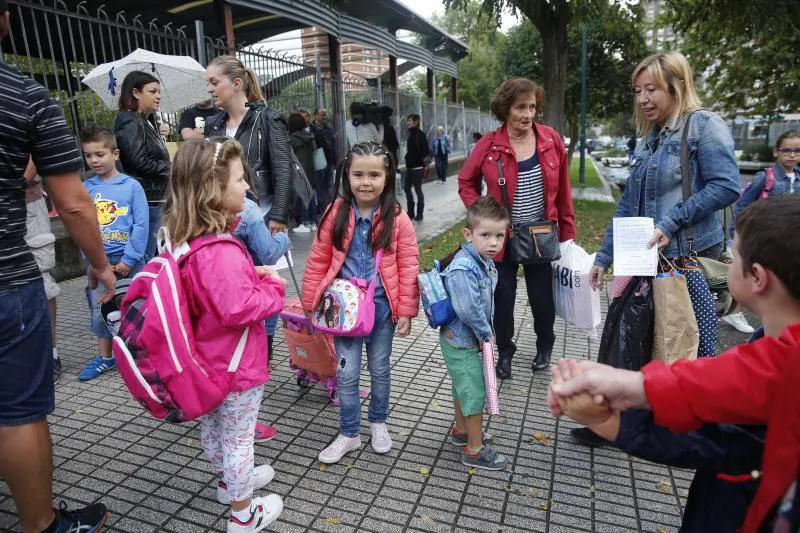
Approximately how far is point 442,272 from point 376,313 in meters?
0.40

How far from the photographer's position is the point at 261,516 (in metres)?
2.41

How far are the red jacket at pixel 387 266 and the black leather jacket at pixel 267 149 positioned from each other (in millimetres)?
839

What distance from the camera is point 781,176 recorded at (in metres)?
4.90

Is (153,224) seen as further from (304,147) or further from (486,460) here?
(304,147)

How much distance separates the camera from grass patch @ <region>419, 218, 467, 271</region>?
731cm

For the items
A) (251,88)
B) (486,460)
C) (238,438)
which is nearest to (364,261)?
(238,438)

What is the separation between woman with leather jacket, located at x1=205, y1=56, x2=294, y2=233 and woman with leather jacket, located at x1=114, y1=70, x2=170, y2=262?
67cm

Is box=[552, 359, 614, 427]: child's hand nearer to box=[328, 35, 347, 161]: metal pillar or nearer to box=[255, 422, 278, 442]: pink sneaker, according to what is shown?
box=[255, 422, 278, 442]: pink sneaker

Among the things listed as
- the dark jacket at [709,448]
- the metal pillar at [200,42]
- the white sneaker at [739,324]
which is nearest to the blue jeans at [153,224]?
the dark jacket at [709,448]

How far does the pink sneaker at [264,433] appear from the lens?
3115 mm

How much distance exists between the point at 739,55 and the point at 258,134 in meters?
19.2

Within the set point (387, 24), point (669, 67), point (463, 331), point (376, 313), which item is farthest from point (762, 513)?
point (387, 24)

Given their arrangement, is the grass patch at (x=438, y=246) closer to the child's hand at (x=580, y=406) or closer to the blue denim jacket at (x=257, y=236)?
the blue denim jacket at (x=257, y=236)

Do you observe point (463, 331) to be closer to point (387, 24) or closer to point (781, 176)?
point (781, 176)
